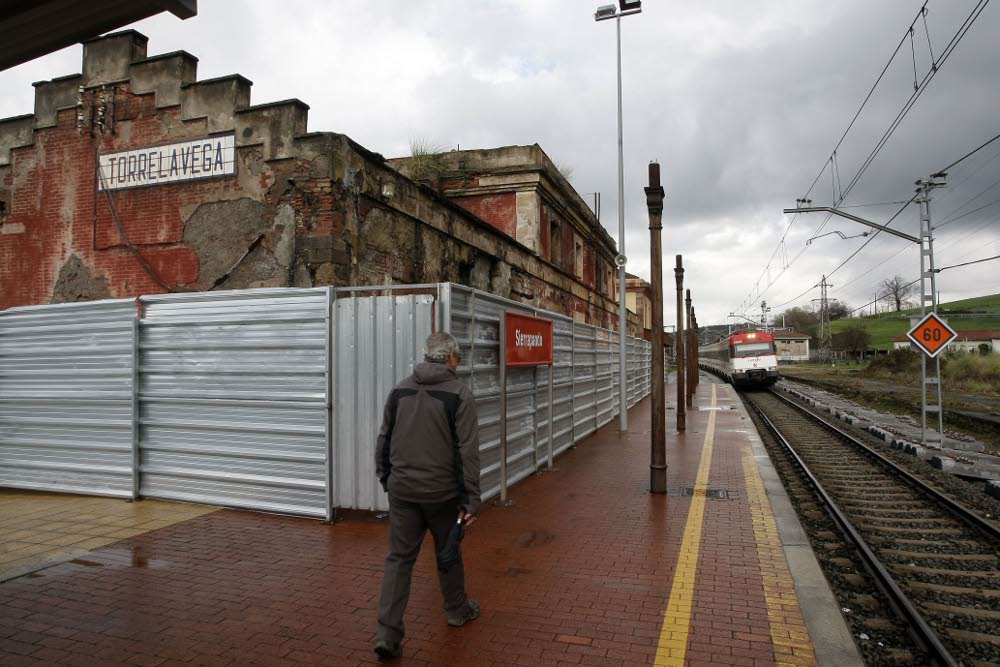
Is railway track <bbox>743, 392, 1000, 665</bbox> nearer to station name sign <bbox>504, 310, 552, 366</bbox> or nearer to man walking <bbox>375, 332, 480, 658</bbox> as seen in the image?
man walking <bbox>375, 332, 480, 658</bbox>

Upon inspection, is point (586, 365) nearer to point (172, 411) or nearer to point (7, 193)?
point (172, 411)

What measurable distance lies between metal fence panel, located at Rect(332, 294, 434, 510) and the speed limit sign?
12.7 metres

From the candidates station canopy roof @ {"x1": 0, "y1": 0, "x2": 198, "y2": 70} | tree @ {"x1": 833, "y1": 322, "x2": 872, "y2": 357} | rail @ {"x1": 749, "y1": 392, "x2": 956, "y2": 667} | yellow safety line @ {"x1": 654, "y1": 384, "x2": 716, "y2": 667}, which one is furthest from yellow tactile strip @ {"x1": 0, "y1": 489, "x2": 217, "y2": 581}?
tree @ {"x1": 833, "y1": 322, "x2": 872, "y2": 357}

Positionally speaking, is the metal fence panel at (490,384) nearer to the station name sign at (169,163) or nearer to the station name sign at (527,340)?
the station name sign at (527,340)

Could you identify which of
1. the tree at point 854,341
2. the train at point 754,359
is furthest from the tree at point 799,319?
the train at point 754,359

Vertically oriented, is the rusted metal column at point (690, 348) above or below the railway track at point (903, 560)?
above

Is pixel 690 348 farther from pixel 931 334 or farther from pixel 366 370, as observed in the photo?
pixel 366 370

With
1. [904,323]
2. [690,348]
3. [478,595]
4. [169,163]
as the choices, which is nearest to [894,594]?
[478,595]

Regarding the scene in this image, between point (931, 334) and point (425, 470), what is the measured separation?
1460 cm

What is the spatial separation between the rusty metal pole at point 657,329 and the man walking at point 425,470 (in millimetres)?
4782

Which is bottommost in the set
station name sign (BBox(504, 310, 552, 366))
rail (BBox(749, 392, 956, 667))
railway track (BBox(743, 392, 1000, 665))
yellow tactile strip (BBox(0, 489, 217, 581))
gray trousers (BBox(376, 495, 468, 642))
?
railway track (BBox(743, 392, 1000, 665))

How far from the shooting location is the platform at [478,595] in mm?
3812

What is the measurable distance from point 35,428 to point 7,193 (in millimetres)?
4967

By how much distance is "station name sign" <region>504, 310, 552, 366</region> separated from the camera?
7863 millimetres
